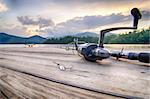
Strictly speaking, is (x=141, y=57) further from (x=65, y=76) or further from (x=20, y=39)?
(x=20, y=39)

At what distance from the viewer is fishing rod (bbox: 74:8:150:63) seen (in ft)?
3.72

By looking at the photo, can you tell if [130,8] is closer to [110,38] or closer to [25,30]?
[110,38]

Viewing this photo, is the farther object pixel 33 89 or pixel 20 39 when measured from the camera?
pixel 20 39

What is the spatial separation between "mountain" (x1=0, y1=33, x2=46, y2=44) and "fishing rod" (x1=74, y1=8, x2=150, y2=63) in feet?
0.87

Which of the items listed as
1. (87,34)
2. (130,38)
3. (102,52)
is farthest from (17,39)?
(130,38)

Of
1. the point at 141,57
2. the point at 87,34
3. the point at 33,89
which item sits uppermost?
the point at 87,34

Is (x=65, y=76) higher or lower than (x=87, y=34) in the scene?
lower

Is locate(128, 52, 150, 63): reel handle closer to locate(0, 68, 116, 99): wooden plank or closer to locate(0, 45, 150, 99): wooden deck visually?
locate(0, 45, 150, 99): wooden deck

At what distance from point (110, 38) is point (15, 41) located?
0.67 m

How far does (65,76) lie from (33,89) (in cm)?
19

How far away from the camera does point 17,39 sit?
5.22 ft

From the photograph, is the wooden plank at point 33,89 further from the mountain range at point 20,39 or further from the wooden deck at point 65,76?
the mountain range at point 20,39

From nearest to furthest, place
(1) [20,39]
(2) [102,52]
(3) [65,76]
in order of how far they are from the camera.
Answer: (2) [102,52] < (3) [65,76] < (1) [20,39]

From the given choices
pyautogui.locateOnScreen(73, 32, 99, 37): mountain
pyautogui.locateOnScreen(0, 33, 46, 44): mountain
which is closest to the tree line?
pyautogui.locateOnScreen(73, 32, 99, 37): mountain
